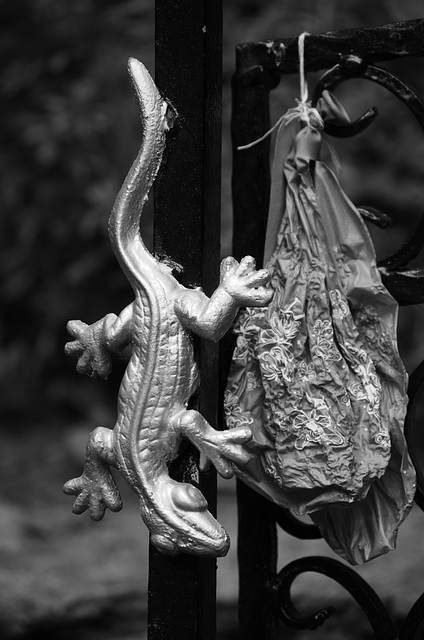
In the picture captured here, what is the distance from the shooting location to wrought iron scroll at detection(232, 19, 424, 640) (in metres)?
0.81

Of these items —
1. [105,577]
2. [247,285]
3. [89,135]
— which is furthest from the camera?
[89,135]

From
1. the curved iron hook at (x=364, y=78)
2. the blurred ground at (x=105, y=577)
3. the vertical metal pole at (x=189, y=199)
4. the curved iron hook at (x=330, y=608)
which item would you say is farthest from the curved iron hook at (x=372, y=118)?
A: the blurred ground at (x=105, y=577)

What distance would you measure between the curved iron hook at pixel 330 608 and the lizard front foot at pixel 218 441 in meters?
0.25

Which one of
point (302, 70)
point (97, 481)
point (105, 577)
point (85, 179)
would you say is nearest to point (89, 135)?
point (85, 179)

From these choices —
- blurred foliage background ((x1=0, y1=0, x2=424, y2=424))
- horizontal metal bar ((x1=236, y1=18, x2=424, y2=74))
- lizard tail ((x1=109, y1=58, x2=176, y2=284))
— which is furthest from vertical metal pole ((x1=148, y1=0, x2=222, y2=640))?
blurred foliage background ((x1=0, y1=0, x2=424, y2=424))

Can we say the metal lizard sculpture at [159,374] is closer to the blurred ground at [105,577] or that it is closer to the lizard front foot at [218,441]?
the lizard front foot at [218,441]

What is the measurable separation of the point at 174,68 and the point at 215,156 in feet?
0.25

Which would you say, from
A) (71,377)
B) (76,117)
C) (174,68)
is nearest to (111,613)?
(71,377)

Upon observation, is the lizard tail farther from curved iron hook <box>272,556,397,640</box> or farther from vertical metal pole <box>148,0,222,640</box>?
curved iron hook <box>272,556,397,640</box>

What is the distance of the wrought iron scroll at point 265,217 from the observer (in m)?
0.81

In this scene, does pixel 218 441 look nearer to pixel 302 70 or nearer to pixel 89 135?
pixel 302 70

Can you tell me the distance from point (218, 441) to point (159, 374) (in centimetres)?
7

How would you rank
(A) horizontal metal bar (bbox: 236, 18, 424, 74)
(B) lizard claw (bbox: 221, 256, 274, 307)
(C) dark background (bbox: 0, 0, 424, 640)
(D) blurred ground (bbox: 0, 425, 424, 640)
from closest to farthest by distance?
(B) lizard claw (bbox: 221, 256, 274, 307), (A) horizontal metal bar (bbox: 236, 18, 424, 74), (D) blurred ground (bbox: 0, 425, 424, 640), (C) dark background (bbox: 0, 0, 424, 640)

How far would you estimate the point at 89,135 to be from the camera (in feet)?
5.28
